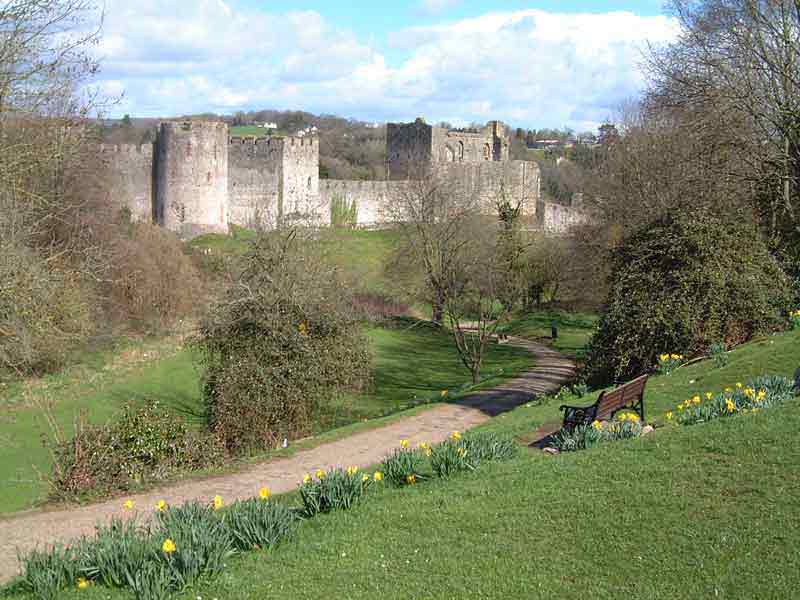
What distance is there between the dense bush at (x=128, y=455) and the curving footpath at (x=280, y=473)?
422 millimetres

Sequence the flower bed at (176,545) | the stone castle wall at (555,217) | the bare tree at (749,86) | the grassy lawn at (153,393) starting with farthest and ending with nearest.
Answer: the stone castle wall at (555,217) → the bare tree at (749,86) → the grassy lawn at (153,393) → the flower bed at (176,545)

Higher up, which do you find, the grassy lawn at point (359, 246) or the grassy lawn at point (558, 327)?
the grassy lawn at point (359, 246)

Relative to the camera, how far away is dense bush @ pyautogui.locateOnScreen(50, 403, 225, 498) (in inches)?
394

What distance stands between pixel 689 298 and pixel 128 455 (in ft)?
29.3

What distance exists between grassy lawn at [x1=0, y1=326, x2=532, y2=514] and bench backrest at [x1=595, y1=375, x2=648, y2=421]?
23.5 ft

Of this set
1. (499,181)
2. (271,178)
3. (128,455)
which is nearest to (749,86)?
(128,455)

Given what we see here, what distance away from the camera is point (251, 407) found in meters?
14.7

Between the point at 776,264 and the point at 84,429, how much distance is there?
11280 millimetres

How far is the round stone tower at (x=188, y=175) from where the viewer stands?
3822 cm

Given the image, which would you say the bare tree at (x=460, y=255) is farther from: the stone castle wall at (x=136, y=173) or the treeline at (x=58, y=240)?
the stone castle wall at (x=136, y=173)

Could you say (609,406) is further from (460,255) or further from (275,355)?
(460,255)

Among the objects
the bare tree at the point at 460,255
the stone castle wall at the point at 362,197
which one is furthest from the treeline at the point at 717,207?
the stone castle wall at the point at 362,197

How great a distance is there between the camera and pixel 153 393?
20.9 metres

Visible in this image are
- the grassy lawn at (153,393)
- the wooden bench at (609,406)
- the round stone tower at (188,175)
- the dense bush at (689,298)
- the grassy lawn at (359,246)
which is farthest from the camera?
the round stone tower at (188,175)
